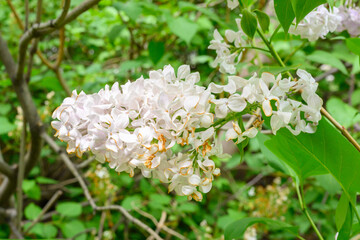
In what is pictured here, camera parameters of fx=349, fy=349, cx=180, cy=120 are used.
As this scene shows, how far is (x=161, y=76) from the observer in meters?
0.41

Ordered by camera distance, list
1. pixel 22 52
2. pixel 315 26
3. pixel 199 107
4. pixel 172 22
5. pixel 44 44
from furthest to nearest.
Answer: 1. pixel 44 44
2. pixel 172 22
3. pixel 22 52
4. pixel 315 26
5. pixel 199 107

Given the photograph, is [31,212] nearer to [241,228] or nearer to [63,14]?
[63,14]

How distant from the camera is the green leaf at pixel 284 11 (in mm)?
445

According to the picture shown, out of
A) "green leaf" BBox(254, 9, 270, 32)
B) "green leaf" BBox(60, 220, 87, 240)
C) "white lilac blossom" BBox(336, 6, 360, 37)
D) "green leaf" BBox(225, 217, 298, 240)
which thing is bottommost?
"green leaf" BBox(60, 220, 87, 240)

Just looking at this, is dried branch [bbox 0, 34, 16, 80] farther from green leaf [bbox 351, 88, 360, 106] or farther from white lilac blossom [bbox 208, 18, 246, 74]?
green leaf [bbox 351, 88, 360, 106]

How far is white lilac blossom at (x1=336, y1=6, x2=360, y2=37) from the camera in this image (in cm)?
63

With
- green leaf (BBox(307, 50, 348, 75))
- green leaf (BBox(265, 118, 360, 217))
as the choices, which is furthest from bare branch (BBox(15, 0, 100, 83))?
green leaf (BBox(307, 50, 348, 75))

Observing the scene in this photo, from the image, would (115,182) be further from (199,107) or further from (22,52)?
(199,107)

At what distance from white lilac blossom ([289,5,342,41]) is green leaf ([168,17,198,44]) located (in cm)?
52

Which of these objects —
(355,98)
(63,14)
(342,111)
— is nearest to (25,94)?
(63,14)

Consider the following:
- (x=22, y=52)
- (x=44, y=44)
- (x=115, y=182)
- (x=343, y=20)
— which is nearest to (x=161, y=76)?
(x=343, y=20)

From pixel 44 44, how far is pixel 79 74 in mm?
544

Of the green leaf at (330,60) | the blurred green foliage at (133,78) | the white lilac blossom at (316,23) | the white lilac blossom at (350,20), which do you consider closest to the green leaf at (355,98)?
the blurred green foliage at (133,78)

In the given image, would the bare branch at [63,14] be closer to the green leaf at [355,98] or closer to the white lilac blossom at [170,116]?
the white lilac blossom at [170,116]
